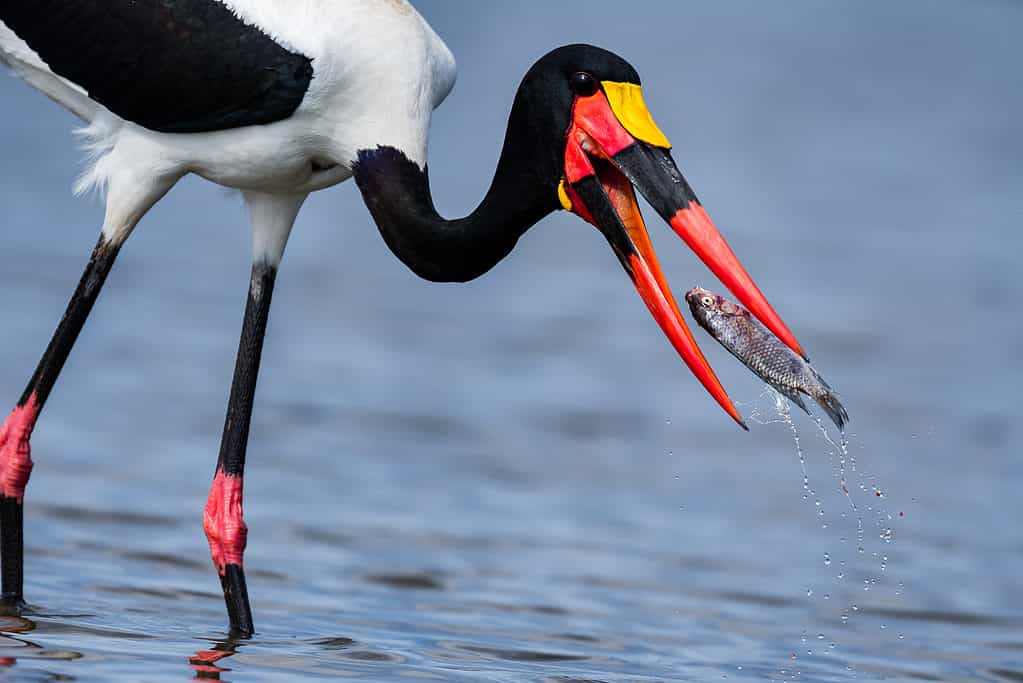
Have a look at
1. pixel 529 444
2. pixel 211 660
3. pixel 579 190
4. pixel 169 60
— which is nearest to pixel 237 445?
pixel 211 660

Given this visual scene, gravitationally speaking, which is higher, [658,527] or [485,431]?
[485,431]

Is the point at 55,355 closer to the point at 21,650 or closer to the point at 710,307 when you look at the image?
the point at 21,650

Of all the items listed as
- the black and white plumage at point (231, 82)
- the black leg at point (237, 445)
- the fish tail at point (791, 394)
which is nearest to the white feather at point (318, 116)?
the black and white plumage at point (231, 82)

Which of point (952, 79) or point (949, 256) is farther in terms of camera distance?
point (952, 79)

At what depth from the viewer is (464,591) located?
8344mm

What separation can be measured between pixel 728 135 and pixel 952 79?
4.52 meters

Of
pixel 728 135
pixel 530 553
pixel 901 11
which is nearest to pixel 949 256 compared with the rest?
pixel 728 135

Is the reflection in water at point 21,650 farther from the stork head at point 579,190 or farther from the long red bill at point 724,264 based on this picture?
the long red bill at point 724,264

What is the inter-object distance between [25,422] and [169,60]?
4.63ft

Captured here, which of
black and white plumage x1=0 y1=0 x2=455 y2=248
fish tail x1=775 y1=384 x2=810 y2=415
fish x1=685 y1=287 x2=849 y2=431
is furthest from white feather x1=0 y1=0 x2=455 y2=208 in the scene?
fish tail x1=775 y1=384 x2=810 y2=415

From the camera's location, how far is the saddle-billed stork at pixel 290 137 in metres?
6.45

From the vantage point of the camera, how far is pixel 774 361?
6215 mm

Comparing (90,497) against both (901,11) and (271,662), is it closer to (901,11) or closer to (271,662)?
(271,662)

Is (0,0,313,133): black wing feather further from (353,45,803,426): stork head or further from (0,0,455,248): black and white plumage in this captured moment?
(353,45,803,426): stork head
